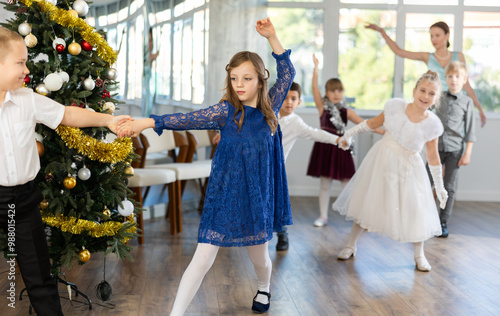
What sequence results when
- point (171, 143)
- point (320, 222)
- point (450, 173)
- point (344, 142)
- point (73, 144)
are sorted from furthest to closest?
point (171, 143), point (320, 222), point (450, 173), point (344, 142), point (73, 144)

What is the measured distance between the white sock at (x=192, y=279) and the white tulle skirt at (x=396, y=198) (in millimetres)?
1505

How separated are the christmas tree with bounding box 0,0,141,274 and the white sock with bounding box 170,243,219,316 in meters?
0.50

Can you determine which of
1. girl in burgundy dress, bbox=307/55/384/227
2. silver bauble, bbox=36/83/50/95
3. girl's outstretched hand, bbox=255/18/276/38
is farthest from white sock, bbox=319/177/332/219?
silver bauble, bbox=36/83/50/95

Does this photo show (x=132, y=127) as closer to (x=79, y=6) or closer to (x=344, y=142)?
(x=79, y=6)

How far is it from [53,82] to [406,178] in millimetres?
2216

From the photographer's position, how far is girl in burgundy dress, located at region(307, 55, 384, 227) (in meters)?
5.30

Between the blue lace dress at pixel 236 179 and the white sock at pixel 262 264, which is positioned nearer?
the blue lace dress at pixel 236 179

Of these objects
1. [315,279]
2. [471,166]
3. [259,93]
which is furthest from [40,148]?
[471,166]

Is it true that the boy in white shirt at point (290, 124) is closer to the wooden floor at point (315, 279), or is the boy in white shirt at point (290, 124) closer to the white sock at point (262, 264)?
the wooden floor at point (315, 279)

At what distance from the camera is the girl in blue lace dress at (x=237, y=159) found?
2633 millimetres

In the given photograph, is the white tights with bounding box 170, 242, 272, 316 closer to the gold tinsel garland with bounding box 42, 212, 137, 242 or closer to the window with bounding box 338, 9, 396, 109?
the gold tinsel garland with bounding box 42, 212, 137, 242

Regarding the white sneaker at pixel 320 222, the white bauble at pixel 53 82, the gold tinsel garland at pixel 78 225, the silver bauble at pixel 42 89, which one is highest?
the white bauble at pixel 53 82

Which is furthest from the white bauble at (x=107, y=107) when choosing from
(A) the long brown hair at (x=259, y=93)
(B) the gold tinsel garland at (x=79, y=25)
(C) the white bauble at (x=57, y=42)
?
(A) the long brown hair at (x=259, y=93)

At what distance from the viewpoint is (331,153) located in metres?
5.39
